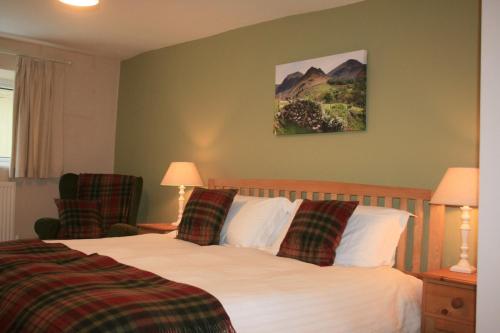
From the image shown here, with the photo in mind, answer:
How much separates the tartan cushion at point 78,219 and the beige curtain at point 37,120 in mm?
823

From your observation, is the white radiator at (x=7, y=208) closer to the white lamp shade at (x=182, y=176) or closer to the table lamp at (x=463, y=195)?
the white lamp shade at (x=182, y=176)

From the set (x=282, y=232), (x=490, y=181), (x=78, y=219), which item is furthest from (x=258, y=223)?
(x=490, y=181)

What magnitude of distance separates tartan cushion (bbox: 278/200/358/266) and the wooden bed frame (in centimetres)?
30

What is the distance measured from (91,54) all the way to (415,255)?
4.06 m

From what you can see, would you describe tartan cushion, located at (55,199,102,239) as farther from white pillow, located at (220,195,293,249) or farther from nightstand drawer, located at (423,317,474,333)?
nightstand drawer, located at (423,317,474,333)

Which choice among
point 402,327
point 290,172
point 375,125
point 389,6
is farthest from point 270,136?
point 402,327

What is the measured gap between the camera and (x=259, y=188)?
3.85 meters

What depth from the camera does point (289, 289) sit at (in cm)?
214

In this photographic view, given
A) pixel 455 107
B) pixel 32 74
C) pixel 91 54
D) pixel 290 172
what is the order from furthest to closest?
pixel 91 54 < pixel 32 74 < pixel 290 172 < pixel 455 107

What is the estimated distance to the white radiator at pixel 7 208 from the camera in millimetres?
4684

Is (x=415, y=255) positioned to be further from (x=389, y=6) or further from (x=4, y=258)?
(x=4, y=258)

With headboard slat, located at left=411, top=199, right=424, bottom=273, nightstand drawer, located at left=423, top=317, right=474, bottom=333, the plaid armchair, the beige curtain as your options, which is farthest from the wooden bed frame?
the beige curtain

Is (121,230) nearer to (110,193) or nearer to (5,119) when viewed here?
(110,193)

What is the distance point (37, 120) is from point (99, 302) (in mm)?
3686
